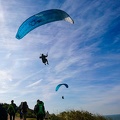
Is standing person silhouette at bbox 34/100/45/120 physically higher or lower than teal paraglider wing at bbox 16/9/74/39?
lower

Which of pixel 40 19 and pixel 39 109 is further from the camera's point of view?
pixel 40 19

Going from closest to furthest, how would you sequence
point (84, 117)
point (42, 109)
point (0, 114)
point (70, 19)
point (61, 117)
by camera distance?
point (0, 114), point (42, 109), point (70, 19), point (84, 117), point (61, 117)

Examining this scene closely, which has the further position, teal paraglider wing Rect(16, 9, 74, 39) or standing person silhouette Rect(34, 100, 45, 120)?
teal paraglider wing Rect(16, 9, 74, 39)

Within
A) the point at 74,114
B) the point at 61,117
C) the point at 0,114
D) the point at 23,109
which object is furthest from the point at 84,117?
the point at 0,114

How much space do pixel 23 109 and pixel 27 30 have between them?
5963mm

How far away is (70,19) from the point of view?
1656cm

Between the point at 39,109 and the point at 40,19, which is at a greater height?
the point at 40,19

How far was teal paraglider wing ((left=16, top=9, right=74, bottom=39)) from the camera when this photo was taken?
50.5 ft

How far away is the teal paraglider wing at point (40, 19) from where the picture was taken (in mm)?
15398

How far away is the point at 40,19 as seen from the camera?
16.0 meters

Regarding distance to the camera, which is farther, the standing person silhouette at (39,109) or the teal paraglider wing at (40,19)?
the teal paraglider wing at (40,19)

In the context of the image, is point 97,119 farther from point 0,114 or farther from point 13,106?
point 0,114

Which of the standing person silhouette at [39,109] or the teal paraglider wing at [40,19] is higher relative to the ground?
the teal paraglider wing at [40,19]

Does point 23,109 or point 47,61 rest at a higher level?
point 47,61
